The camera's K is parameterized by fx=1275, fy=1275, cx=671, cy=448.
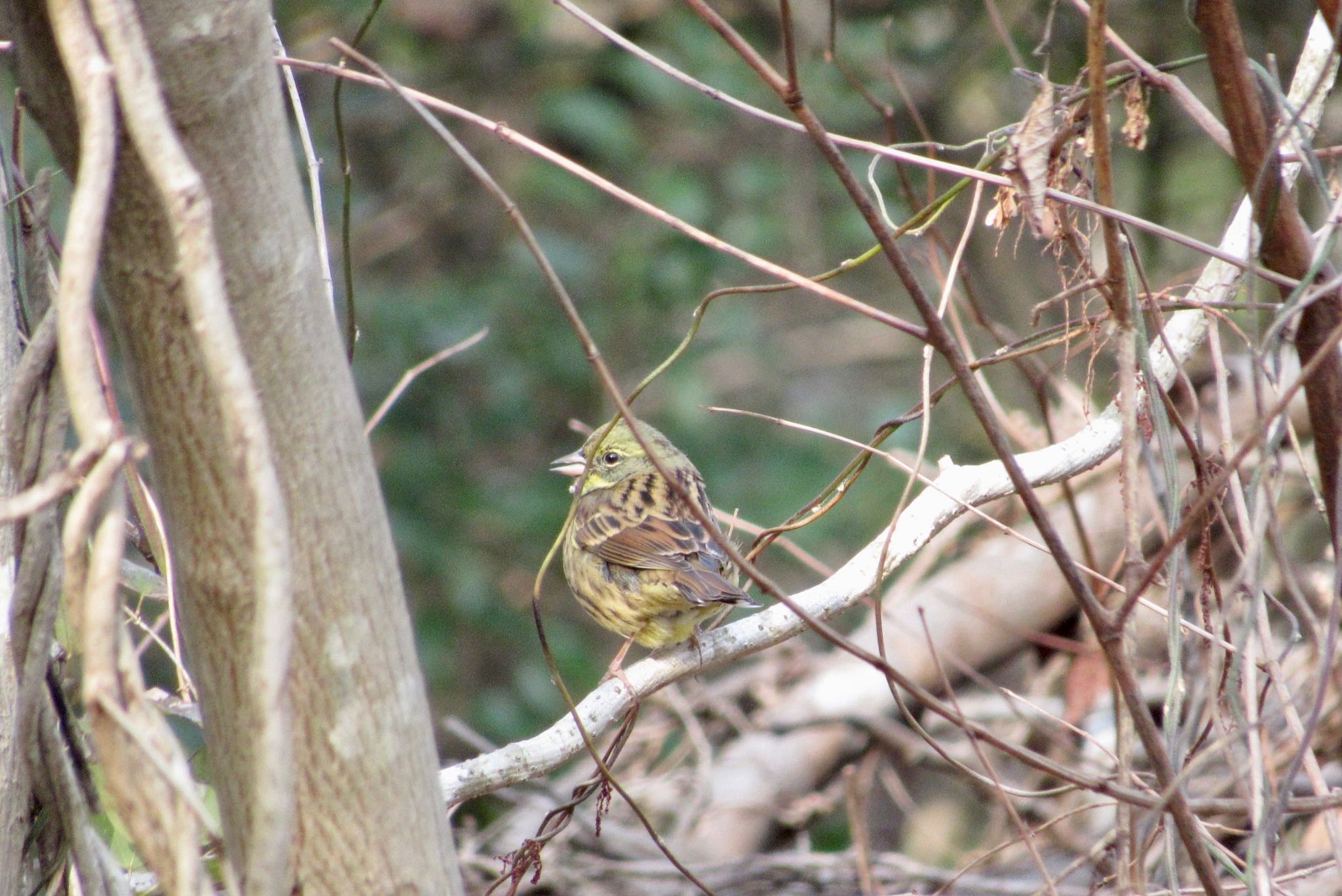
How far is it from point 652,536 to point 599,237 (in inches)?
125

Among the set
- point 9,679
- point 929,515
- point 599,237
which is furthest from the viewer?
point 599,237

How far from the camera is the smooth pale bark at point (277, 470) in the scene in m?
1.12

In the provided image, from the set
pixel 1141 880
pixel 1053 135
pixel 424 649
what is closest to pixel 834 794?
pixel 424 649

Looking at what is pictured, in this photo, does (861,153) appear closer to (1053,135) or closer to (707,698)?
(707,698)

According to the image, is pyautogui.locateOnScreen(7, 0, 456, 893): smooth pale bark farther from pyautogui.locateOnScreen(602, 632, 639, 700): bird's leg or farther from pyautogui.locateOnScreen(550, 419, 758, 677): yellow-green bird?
pyautogui.locateOnScreen(550, 419, 758, 677): yellow-green bird

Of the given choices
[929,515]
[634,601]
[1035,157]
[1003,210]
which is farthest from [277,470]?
[634,601]

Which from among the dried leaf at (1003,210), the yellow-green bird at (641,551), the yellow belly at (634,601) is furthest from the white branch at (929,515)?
the yellow belly at (634,601)

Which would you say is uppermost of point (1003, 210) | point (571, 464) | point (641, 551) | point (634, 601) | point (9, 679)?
point (1003, 210)

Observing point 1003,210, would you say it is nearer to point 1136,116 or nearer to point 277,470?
point 1136,116

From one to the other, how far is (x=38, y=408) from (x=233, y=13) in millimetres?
466

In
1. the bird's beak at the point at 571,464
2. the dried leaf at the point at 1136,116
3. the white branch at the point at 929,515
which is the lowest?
the bird's beak at the point at 571,464

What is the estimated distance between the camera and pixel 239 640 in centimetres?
118

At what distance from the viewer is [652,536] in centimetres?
407

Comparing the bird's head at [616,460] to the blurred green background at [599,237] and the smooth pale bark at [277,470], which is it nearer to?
the blurred green background at [599,237]
